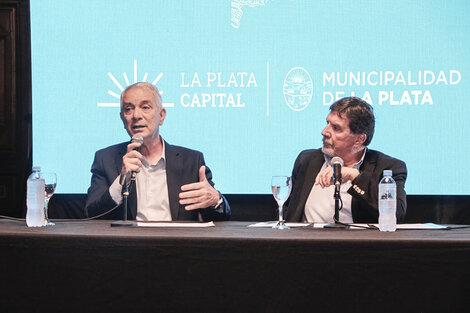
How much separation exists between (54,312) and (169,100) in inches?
89.1

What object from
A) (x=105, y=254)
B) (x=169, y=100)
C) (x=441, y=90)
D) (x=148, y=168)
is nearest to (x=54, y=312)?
(x=105, y=254)

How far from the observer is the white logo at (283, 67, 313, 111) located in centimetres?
373

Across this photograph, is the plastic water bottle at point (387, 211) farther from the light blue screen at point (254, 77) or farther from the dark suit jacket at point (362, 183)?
the light blue screen at point (254, 77)

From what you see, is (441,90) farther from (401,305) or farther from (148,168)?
(401,305)

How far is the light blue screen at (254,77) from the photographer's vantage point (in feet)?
12.0

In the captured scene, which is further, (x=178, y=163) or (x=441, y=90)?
(x=441, y=90)

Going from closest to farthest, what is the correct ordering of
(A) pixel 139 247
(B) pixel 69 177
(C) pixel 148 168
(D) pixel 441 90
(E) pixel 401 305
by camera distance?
(E) pixel 401 305 → (A) pixel 139 247 → (C) pixel 148 168 → (D) pixel 441 90 → (B) pixel 69 177

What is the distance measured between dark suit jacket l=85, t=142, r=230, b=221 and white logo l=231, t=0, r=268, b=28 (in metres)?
1.06

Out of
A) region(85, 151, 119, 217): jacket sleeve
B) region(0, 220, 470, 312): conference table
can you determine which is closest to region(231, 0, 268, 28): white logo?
region(85, 151, 119, 217): jacket sleeve

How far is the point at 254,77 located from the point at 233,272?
2.27 m

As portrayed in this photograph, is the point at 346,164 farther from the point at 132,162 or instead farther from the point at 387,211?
the point at 132,162

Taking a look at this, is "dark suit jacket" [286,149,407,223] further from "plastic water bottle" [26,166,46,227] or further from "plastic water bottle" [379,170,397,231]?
"plastic water bottle" [26,166,46,227]

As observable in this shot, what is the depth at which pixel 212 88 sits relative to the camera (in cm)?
380

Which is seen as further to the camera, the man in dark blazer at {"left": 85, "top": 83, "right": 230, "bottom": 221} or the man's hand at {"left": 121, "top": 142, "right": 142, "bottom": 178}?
the man in dark blazer at {"left": 85, "top": 83, "right": 230, "bottom": 221}
